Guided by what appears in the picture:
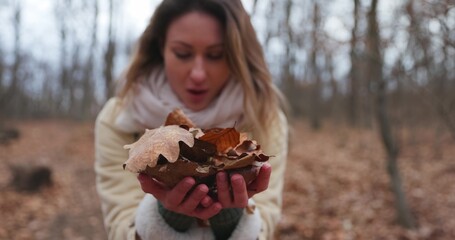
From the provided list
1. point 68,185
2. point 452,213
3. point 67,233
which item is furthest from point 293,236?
point 68,185

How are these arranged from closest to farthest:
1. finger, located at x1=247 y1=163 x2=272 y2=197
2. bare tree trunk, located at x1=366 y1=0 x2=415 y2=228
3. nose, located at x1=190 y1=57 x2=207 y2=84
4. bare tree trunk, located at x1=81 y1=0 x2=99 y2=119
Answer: finger, located at x1=247 y1=163 x2=272 y2=197 < nose, located at x1=190 y1=57 x2=207 y2=84 < bare tree trunk, located at x1=366 y1=0 x2=415 y2=228 < bare tree trunk, located at x1=81 y1=0 x2=99 y2=119

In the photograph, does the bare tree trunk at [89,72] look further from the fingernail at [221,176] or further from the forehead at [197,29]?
the fingernail at [221,176]

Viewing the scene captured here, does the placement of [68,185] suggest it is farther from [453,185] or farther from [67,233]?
[453,185]

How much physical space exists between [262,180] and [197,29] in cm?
79

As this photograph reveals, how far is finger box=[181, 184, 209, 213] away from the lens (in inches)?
41.4

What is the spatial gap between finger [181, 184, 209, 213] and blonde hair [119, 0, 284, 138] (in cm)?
62

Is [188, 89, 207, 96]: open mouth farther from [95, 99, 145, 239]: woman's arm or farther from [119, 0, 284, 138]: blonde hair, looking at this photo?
[95, 99, 145, 239]: woman's arm

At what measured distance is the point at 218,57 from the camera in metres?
1.63

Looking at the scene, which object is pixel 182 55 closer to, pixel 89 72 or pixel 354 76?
pixel 354 76

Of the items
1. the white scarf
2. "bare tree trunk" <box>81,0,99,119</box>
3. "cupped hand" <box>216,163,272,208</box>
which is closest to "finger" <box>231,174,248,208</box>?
"cupped hand" <box>216,163,272,208</box>

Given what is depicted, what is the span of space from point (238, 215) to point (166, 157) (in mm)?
528

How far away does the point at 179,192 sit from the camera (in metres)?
1.07

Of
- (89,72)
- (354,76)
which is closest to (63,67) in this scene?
(89,72)

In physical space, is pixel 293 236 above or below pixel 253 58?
below
